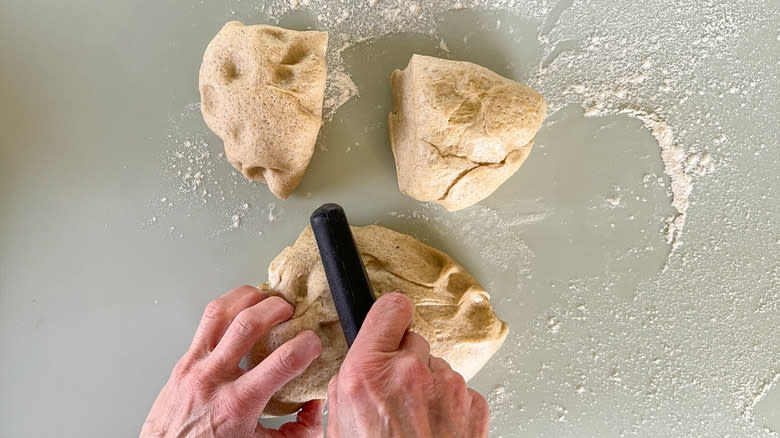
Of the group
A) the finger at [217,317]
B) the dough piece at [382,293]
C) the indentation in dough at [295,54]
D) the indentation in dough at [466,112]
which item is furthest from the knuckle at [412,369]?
the indentation in dough at [295,54]

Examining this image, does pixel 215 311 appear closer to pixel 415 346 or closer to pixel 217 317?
pixel 217 317

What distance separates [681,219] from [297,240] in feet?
3.97

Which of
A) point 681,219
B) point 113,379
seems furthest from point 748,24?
point 113,379

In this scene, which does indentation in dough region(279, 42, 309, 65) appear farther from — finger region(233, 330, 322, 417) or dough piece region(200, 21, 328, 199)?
finger region(233, 330, 322, 417)

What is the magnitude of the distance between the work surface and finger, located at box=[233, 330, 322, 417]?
0.45 metres

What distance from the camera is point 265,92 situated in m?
1.27

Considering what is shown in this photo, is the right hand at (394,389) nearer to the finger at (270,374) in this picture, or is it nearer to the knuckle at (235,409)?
the finger at (270,374)

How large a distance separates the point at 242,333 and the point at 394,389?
1.42 feet

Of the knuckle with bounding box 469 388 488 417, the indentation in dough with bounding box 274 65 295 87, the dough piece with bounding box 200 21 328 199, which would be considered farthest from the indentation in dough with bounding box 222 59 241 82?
the knuckle with bounding box 469 388 488 417

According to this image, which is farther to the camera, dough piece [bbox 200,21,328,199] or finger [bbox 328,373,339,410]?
dough piece [bbox 200,21,328,199]

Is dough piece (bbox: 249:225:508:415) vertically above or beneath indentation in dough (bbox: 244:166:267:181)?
beneath

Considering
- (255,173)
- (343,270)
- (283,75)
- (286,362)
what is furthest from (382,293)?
(283,75)

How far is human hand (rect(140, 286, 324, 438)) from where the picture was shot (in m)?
1.12

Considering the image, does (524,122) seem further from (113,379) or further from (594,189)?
(113,379)
